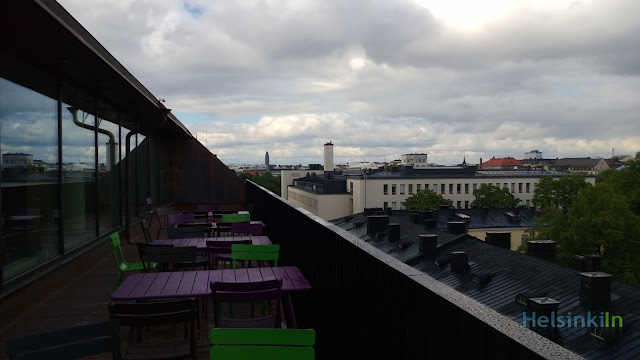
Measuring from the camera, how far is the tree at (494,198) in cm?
7031

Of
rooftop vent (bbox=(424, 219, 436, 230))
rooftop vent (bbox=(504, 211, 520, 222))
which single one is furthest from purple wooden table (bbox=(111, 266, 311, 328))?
rooftop vent (bbox=(504, 211, 520, 222))

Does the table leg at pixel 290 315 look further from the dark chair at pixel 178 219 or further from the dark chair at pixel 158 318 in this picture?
the dark chair at pixel 178 219

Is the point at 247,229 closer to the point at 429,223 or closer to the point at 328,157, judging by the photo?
the point at 429,223

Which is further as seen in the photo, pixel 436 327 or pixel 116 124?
pixel 116 124

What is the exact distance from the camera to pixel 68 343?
3.03m

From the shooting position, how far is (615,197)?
124ft

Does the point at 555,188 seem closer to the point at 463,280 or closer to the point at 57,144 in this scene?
the point at 463,280

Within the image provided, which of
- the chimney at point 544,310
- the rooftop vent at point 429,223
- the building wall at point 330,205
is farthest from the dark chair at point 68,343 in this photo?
the building wall at point 330,205

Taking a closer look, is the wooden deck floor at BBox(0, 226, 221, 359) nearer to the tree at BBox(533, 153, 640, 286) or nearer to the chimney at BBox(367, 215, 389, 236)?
the tree at BBox(533, 153, 640, 286)

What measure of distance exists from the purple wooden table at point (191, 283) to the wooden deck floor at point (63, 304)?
0.55 metres

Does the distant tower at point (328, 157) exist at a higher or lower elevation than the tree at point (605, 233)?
higher

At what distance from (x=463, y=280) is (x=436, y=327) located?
1138 inches

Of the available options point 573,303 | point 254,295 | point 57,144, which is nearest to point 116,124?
point 57,144

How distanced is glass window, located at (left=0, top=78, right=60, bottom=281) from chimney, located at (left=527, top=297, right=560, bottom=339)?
17682 millimetres
